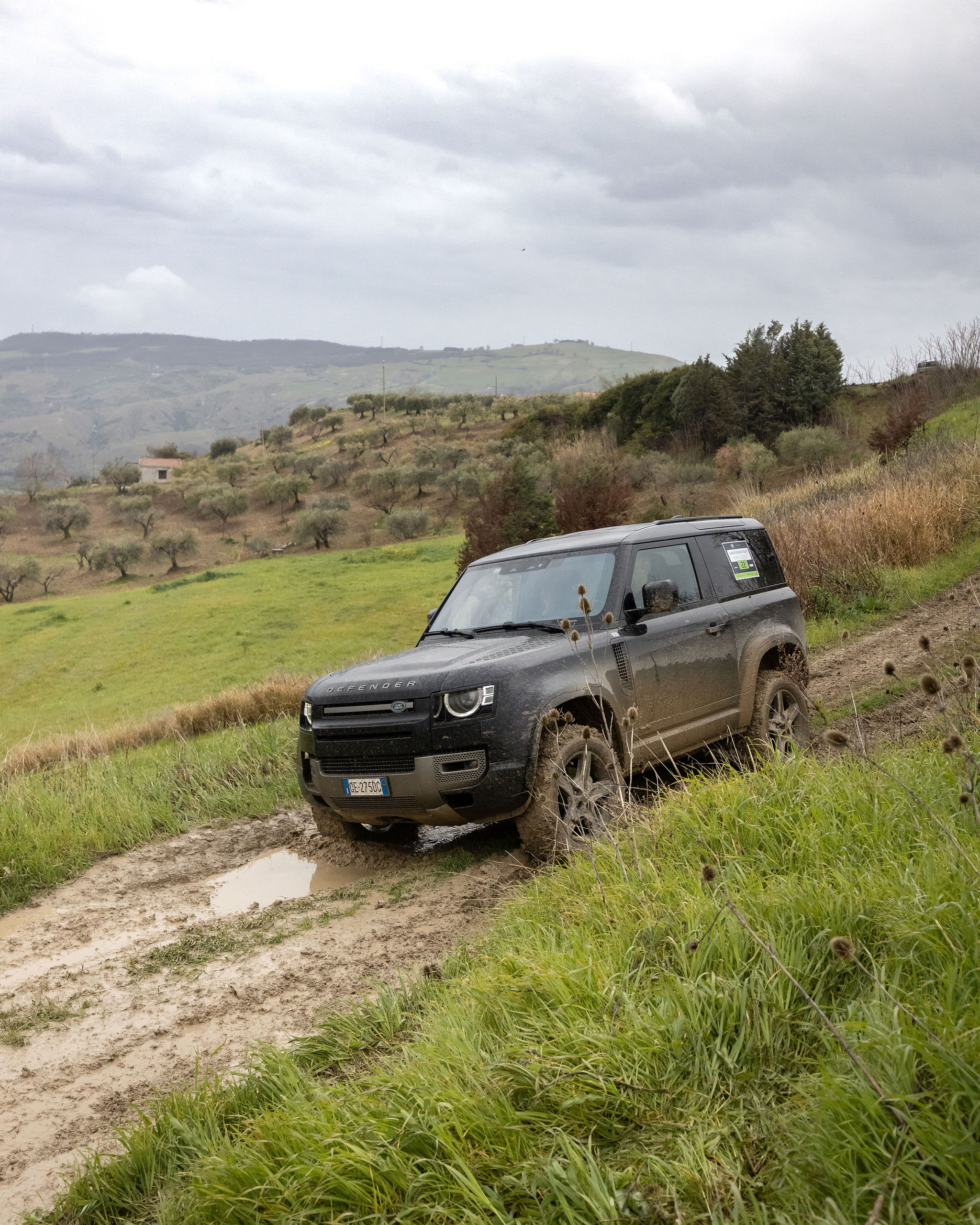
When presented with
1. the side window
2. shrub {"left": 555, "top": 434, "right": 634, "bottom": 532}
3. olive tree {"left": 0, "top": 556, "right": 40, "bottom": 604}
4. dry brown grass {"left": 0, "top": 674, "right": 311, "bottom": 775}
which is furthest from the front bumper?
olive tree {"left": 0, "top": 556, "right": 40, "bottom": 604}

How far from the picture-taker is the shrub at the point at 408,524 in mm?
61344

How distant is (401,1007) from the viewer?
4238 millimetres

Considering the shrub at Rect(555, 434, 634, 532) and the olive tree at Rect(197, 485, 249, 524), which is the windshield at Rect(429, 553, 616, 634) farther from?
the olive tree at Rect(197, 485, 249, 524)

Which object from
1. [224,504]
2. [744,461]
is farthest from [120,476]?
[744,461]

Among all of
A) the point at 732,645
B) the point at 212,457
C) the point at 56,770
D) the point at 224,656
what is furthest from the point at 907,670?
the point at 212,457

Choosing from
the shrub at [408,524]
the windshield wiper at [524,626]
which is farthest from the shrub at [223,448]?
the windshield wiper at [524,626]

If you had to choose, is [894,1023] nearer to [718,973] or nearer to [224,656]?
[718,973]

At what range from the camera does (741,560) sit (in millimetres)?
8008

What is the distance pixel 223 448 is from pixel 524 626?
112739 millimetres

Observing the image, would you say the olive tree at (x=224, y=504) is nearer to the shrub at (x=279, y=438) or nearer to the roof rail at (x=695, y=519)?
the shrub at (x=279, y=438)

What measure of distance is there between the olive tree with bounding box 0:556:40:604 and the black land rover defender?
188 feet

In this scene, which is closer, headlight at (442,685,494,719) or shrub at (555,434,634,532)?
headlight at (442,685,494,719)

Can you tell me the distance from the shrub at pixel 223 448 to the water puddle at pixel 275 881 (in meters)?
109

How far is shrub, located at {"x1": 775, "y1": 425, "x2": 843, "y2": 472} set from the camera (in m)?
48.3
